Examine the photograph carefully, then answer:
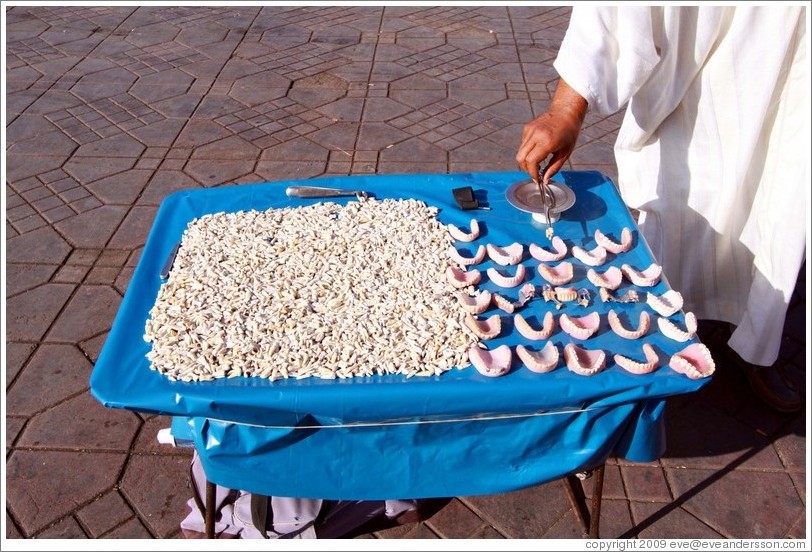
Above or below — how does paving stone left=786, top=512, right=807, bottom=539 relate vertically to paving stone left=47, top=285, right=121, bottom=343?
below

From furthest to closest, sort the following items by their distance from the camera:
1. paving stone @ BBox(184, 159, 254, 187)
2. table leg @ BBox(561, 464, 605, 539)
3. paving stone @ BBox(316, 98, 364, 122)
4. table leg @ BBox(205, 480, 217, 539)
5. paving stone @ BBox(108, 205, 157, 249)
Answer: paving stone @ BBox(316, 98, 364, 122) → paving stone @ BBox(184, 159, 254, 187) → paving stone @ BBox(108, 205, 157, 249) → table leg @ BBox(561, 464, 605, 539) → table leg @ BBox(205, 480, 217, 539)

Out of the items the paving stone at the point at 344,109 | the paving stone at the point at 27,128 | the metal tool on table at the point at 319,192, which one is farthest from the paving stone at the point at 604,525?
the paving stone at the point at 27,128

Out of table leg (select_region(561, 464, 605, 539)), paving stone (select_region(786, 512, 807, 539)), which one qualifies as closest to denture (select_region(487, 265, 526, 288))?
table leg (select_region(561, 464, 605, 539))

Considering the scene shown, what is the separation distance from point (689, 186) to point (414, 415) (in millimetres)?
1417

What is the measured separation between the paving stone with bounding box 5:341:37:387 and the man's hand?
2.11m

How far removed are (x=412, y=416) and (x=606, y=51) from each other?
1.21 metres

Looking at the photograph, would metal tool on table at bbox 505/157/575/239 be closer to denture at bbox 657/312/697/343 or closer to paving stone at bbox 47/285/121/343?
denture at bbox 657/312/697/343

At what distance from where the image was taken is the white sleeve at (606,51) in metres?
1.96

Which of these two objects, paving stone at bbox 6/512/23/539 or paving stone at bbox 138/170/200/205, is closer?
paving stone at bbox 6/512/23/539

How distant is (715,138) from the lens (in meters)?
2.25

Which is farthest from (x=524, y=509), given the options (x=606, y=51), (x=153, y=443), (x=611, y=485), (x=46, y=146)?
(x=46, y=146)

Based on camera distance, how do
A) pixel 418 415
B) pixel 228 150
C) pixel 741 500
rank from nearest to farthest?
pixel 418 415 → pixel 741 500 → pixel 228 150

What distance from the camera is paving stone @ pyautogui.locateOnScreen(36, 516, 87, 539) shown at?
7.00 ft

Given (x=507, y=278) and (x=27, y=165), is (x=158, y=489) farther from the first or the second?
(x=27, y=165)
